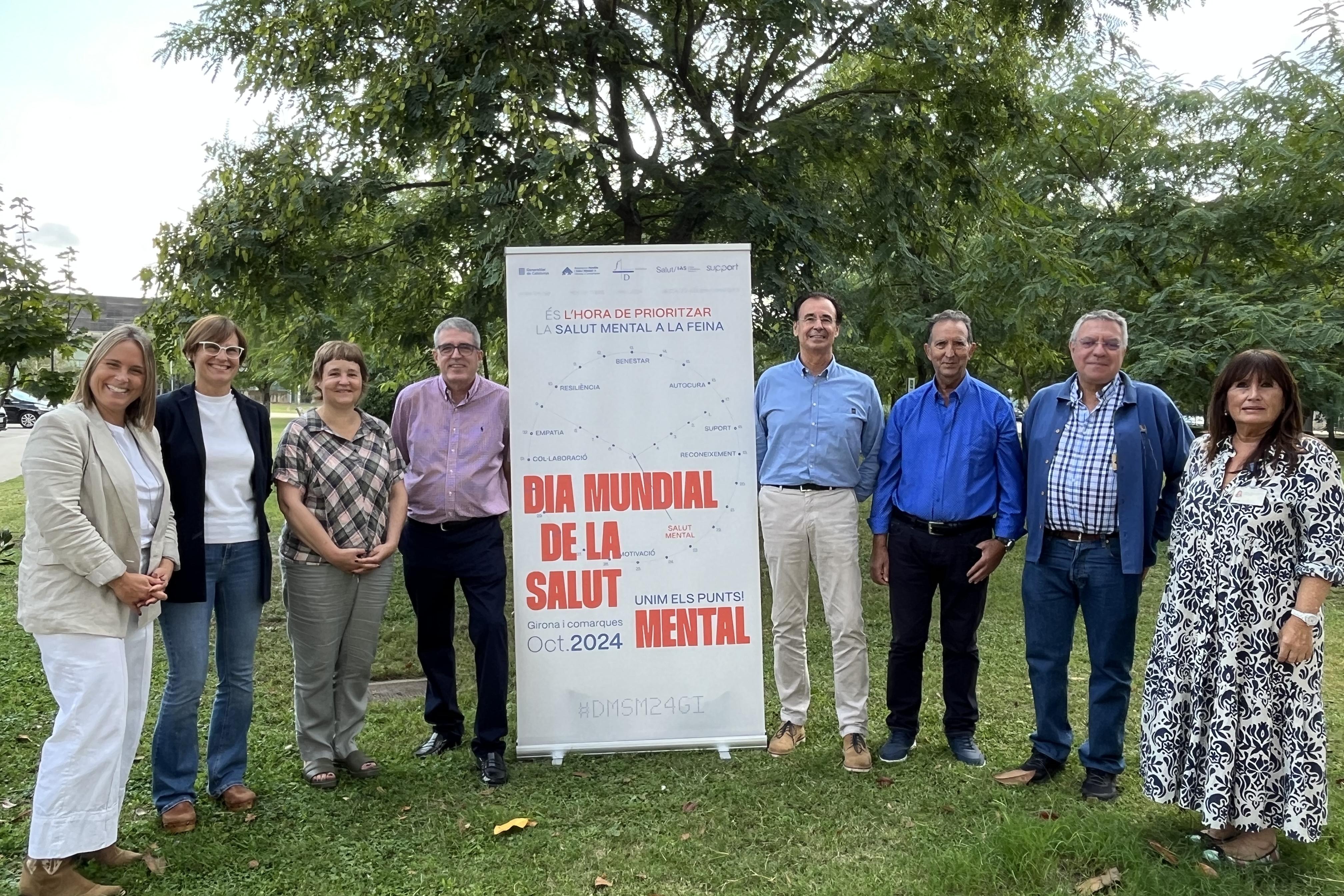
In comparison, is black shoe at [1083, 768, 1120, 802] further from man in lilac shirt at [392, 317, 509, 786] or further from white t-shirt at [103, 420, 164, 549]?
white t-shirt at [103, 420, 164, 549]

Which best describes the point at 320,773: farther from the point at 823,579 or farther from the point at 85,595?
the point at 823,579

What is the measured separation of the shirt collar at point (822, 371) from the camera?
4.14 m

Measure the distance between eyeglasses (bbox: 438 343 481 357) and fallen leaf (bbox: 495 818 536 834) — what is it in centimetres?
186

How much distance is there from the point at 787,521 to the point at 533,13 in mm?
3834

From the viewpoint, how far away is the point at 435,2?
5820 mm

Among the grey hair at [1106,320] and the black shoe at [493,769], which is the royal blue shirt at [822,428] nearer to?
the grey hair at [1106,320]

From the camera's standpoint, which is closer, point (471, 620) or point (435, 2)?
point (471, 620)

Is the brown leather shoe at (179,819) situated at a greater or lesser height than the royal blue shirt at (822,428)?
lesser

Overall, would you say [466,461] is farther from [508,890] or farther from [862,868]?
[862,868]

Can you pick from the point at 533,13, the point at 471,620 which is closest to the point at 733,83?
the point at 533,13

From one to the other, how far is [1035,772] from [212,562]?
10.8ft

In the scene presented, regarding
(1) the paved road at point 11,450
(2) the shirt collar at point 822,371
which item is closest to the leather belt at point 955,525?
(2) the shirt collar at point 822,371

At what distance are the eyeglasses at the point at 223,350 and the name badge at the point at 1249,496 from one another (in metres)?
3.47

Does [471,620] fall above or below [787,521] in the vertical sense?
below
